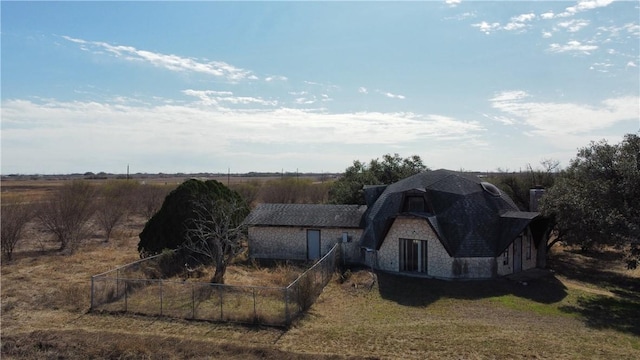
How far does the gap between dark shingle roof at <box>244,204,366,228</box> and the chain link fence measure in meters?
7.18

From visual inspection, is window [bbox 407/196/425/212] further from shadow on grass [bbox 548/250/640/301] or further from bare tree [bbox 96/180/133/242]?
bare tree [bbox 96/180/133/242]

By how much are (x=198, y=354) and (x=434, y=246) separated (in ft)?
46.9

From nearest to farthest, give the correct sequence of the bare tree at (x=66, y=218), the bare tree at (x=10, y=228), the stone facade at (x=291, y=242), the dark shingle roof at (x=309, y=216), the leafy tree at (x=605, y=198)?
the leafy tree at (x=605, y=198)
the stone facade at (x=291, y=242)
the dark shingle roof at (x=309, y=216)
the bare tree at (x=10, y=228)
the bare tree at (x=66, y=218)

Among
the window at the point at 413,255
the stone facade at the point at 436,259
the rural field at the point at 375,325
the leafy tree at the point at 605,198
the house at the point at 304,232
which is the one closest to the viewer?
the rural field at the point at 375,325

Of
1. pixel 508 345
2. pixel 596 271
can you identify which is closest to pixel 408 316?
pixel 508 345

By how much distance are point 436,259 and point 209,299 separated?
40.1 ft

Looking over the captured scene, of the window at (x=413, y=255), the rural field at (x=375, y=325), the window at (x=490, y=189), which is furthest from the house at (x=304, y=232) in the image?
the window at (x=490, y=189)

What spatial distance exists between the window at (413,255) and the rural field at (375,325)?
1298mm

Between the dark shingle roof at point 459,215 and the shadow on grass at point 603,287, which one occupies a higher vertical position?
the dark shingle roof at point 459,215

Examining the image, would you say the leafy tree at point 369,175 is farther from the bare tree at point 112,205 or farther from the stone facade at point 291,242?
the bare tree at point 112,205

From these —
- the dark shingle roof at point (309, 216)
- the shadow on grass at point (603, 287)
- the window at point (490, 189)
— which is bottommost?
the shadow on grass at point (603, 287)

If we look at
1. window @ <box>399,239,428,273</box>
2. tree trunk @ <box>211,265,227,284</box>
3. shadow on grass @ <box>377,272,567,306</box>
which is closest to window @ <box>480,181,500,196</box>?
shadow on grass @ <box>377,272,567,306</box>

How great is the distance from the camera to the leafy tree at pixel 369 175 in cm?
3903

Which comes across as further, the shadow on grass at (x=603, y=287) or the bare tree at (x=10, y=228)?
the bare tree at (x=10, y=228)
